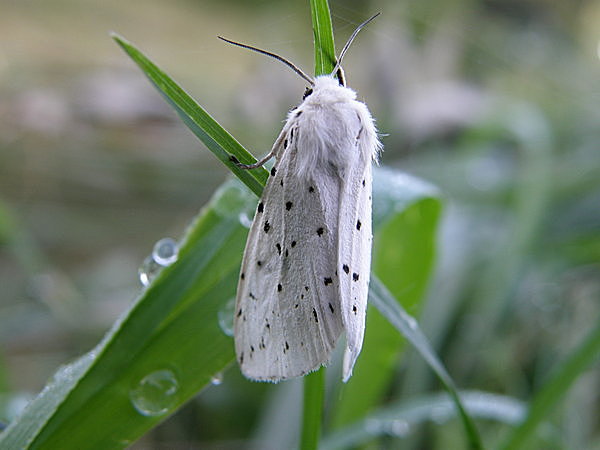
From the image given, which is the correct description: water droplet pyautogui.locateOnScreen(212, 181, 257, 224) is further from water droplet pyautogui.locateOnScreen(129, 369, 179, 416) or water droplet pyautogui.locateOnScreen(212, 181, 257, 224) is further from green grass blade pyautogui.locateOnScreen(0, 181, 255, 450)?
water droplet pyautogui.locateOnScreen(129, 369, 179, 416)

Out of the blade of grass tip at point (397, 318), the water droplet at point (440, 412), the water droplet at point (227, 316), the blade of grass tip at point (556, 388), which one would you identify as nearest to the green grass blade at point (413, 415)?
the water droplet at point (440, 412)

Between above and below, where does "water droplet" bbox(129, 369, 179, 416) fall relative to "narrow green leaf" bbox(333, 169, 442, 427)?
below

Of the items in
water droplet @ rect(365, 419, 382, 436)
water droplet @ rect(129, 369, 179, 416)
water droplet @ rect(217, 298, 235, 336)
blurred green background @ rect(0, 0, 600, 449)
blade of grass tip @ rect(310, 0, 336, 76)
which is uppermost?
blurred green background @ rect(0, 0, 600, 449)

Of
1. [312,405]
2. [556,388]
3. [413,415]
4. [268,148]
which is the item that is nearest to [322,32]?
[312,405]

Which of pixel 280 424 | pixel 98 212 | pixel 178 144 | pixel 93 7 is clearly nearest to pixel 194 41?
pixel 93 7

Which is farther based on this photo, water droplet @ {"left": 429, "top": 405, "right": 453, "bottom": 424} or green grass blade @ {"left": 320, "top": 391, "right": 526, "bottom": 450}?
water droplet @ {"left": 429, "top": 405, "right": 453, "bottom": 424}

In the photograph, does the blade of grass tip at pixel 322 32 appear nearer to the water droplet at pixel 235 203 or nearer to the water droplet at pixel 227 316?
the water droplet at pixel 235 203

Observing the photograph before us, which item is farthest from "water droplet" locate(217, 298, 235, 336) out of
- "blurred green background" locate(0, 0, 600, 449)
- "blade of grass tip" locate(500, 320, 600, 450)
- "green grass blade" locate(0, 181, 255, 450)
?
"blade of grass tip" locate(500, 320, 600, 450)
